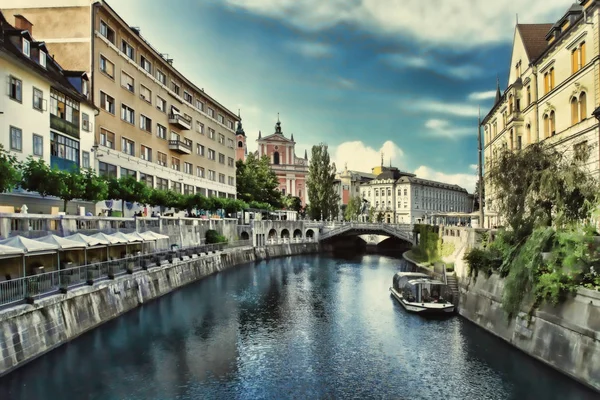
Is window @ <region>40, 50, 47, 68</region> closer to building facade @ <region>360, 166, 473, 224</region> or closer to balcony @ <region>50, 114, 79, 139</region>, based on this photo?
balcony @ <region>50, 114, 79, 139</region>

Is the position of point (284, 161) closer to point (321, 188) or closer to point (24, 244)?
point (321, 188)

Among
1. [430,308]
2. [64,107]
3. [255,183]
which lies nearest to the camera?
[430,308]

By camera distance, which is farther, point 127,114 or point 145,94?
point 145,94

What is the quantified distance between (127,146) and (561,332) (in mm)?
48700

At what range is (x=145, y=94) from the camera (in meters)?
59.4

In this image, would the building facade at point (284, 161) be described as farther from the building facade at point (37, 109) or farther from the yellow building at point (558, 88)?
the building facade at point (37, 109)

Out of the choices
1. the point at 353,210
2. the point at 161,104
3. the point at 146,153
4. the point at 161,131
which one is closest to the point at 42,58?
the point at 146,153

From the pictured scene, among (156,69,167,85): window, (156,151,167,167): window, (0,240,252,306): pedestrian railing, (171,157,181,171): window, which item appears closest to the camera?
(0,240,252,306): pedestrian railing

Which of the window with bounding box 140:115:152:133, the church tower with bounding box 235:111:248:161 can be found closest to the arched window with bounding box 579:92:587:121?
the window with bounding box 140:115:152:133

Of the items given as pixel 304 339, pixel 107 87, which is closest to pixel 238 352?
pixel 304 339

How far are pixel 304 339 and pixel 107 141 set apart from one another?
1342 inches

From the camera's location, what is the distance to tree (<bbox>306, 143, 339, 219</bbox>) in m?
104

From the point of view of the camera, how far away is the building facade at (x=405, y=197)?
512ft

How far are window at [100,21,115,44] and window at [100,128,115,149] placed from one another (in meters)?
10.6
